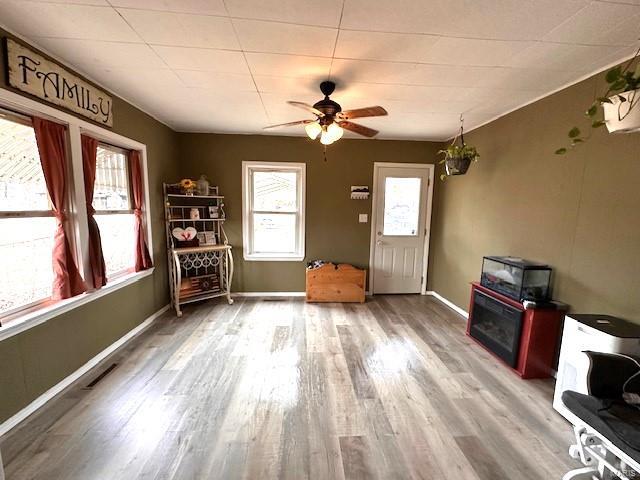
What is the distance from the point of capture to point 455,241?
386 centimetres

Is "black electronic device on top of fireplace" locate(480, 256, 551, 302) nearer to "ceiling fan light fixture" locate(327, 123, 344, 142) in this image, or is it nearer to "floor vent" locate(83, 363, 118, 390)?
"ceiling fan light fixture" locate(327, 123, 344, 142)

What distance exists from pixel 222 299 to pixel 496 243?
3.69m

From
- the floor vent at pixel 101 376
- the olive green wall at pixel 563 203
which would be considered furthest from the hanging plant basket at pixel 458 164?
the floor vent at pixel 101 376

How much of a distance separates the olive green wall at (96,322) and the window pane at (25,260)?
0.24m

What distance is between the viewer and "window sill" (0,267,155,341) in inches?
65.2

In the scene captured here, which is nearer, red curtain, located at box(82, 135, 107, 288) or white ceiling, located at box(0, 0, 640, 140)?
white ceiling, located at box(0, 0, 640, 140)

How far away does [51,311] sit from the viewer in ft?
6.25

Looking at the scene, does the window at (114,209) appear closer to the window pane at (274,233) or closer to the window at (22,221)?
the window at (22,221)

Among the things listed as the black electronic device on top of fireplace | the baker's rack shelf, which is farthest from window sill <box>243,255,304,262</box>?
the black electronic device on top of fireplace

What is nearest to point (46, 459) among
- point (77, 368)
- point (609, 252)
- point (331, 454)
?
point (77, 368)

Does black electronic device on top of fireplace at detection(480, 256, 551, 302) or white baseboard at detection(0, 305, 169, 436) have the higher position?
black electronic device on top of fireplace at detection(480, 256, 551, 302)

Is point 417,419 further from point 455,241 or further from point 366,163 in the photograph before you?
point 366,163

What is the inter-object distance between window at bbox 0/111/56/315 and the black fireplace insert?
12.3 feet

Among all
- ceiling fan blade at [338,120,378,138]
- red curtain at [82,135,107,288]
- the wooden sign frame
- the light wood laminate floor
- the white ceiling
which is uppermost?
the white ceiling
